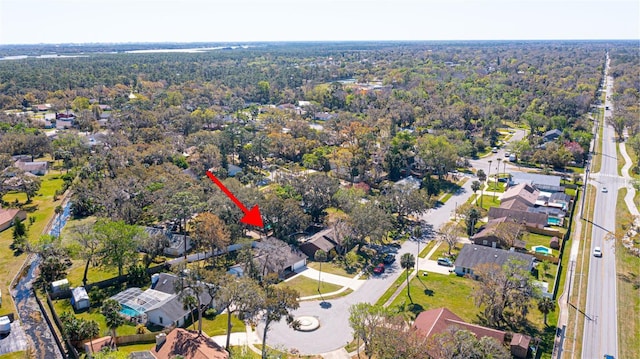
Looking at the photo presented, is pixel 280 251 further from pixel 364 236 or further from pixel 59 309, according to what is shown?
pixel 59 309

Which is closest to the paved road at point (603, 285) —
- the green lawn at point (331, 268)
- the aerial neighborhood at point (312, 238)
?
the aerial neighborhood at point (312, 238)

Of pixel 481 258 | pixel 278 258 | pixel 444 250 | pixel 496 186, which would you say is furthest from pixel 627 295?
pixel 496 186

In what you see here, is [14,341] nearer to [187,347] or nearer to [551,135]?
[187,347]

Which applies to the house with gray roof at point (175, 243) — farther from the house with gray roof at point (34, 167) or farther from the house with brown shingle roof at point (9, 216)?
the house with gray roof at point (34, 167)

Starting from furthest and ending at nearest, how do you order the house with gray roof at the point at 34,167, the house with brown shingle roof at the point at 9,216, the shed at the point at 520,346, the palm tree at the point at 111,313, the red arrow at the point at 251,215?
the house with gray roof at the point at 34,167 < the house with brown shingle roof at the point at 9,216 < the red arrow at the point at 251,215 < the shed at the point at 520,346 < the palm tree at the point at 111,313

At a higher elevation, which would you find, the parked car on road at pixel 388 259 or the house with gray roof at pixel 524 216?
the house with gray roof at pixel 524 216

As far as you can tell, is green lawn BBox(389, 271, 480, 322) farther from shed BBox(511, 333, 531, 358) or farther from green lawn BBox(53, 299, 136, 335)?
green lawn BBox(53, 299, 136, 335)
